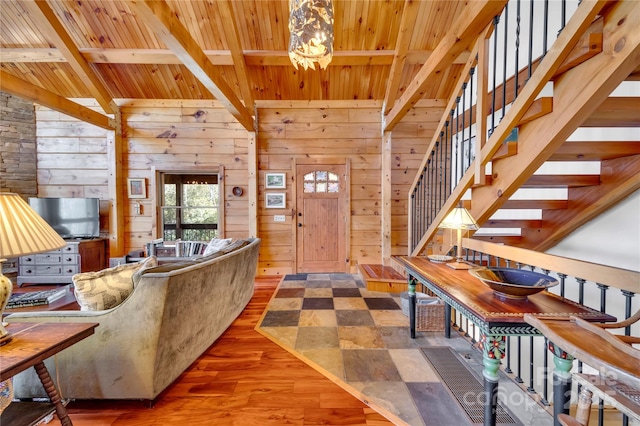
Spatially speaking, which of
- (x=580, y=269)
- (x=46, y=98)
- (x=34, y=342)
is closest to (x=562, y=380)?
(x=580, y=269)

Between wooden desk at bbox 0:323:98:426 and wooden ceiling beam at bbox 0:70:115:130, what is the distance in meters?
2.72

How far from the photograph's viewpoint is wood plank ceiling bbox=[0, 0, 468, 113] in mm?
3213

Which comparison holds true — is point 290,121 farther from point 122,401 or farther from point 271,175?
point 122,401

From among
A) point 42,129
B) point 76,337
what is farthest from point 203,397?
point 42,129

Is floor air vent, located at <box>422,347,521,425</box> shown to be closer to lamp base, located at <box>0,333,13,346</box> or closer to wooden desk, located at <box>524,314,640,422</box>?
wooden desk, located at <box>524,314,640,422</box>

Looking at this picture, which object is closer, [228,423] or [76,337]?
[76,337]

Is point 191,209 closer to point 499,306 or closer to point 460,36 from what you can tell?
point 460,36

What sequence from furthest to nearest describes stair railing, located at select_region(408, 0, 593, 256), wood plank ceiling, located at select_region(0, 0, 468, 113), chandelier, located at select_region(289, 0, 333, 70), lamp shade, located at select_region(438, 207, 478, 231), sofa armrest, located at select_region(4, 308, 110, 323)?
wood plank ceiling, located at select_region(0, 0, 468, 113)
chandelier, located at select_region(289, 0, 333, 70)
lamp shade, located at select_region(438, 207, 478, 231)
stair railing, located at select_region(408, 0, 593, 256)
sofa armrest, located at select_region(4, 308, 110, 323)

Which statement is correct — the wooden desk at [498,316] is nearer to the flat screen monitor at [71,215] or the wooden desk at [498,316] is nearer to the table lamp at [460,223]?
the table lamp at [460,223]

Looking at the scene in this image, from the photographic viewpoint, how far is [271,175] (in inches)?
176

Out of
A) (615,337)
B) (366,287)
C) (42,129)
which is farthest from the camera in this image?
(42,129)

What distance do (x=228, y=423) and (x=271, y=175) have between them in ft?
11.7

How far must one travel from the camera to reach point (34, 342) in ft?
3.69

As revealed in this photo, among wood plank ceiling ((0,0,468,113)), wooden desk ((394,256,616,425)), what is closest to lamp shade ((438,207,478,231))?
wooden desk ((394,256,616,425))
